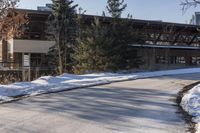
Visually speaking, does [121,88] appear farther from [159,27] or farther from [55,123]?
[159,27]

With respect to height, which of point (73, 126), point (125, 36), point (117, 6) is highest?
point (117, 6)

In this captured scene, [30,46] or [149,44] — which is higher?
[149,44]

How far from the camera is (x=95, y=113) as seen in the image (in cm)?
1417

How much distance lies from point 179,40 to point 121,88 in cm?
5443

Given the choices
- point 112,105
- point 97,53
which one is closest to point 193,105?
point 112,105

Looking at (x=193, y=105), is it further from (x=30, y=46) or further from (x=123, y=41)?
(x=30, y=46)

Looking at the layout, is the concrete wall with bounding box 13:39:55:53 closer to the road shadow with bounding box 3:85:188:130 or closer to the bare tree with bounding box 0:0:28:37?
the bare tree with bounding box 0:0:28:37

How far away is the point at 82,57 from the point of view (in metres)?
37.7

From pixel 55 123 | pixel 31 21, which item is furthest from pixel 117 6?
pixel 55 123

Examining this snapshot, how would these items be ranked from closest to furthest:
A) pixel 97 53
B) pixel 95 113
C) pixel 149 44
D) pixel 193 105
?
1. pixel 95 113
2. pixel 193 105
3. pixel 97 53
4. pixel 149 44

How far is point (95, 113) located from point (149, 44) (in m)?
51.8

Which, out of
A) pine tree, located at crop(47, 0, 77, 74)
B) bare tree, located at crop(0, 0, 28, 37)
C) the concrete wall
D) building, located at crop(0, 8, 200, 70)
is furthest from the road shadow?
the concrete wall

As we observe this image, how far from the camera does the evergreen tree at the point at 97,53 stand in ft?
122

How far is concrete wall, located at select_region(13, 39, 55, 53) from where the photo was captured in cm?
5953
